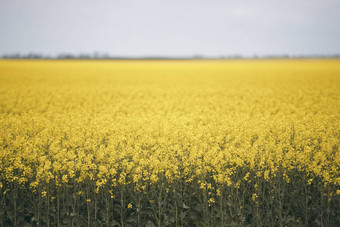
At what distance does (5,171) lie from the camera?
812 centimetres

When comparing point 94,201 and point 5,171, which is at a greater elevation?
point 5,171

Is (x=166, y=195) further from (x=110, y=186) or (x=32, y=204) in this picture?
(x=32, y=204)

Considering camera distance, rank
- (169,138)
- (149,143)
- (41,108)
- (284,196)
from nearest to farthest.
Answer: (284,196) < (149,143) < (169,138) < (41,108)

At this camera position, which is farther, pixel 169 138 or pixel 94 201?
pixel 169 138

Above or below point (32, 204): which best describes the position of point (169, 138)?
above

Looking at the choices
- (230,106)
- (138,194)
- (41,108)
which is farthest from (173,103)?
(138,194)

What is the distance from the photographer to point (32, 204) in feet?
25.8

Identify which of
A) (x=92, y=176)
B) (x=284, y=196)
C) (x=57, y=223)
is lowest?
(x=57, y=223)

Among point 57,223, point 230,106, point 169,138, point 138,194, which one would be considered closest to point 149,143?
point 169,138

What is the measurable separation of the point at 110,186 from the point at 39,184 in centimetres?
159

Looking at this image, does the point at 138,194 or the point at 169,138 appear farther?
the point at 169,138

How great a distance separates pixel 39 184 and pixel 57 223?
1.02m

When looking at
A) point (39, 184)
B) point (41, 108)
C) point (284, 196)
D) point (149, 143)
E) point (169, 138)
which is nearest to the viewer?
point (39, 184)

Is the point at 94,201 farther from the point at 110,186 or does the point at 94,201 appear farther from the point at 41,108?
the point at 41,108
